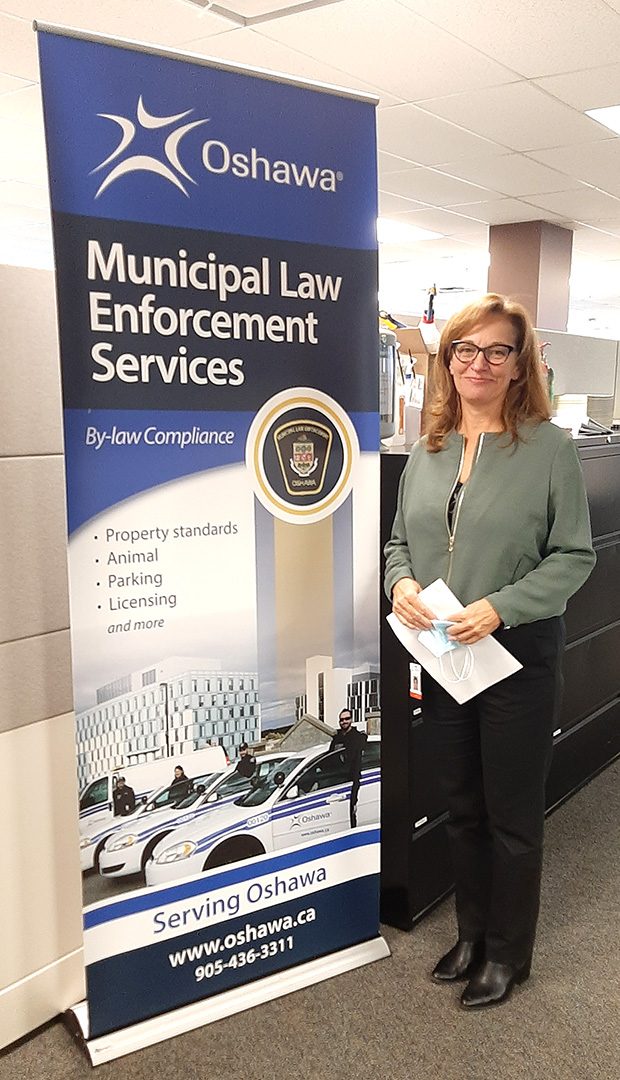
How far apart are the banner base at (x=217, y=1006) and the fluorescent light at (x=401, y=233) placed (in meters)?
6.68

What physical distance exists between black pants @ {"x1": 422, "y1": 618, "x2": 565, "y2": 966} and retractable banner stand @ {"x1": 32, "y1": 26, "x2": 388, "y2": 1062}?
0.21m

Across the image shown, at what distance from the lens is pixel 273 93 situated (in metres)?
1.75

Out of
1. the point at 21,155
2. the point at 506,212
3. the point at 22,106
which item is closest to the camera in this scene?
the point at 22,106

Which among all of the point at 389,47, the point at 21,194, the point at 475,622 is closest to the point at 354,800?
the point at 475,622

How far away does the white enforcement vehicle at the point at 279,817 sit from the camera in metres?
1.86

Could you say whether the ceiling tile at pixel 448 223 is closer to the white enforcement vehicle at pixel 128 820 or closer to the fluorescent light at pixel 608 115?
the fluorescent light at pixel 608 115

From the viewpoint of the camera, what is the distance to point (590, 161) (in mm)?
6000

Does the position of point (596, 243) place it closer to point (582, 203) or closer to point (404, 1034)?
point (582, 203)

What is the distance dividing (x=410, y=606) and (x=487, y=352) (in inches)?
21.4

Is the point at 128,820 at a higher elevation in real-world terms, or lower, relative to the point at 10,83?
lower

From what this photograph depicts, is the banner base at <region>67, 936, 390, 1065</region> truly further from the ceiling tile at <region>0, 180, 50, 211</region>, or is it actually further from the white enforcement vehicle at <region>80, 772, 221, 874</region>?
the ceiling tile at <region>0, 180, 50, 211</region>

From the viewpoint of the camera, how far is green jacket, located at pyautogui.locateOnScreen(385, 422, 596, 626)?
176 centimetres

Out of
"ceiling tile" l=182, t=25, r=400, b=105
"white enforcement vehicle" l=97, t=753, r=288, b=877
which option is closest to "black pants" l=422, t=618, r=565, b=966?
"white enforcement vehicle" l=97, t=753, r=288, b=877

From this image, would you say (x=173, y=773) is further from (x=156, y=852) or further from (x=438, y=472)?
(x=438, y=472)
